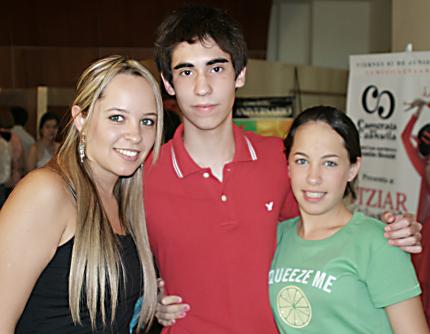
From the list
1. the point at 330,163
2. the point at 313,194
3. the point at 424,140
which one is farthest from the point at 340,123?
the point at 424,140

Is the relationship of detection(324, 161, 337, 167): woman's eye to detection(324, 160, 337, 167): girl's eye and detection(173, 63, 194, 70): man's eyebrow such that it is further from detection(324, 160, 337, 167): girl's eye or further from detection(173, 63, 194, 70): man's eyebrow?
detection(173, 63, 194, 70): man's eyebrow

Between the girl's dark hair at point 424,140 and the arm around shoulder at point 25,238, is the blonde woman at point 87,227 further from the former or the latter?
the girl's dark hair at point 424,140

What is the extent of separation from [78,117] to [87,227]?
0.33 meters

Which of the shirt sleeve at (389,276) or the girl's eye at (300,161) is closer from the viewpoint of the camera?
the shirt sleeve at (389,276)

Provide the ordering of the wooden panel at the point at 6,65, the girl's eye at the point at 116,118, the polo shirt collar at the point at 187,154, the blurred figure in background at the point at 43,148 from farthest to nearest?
the wooden panel at the point at 6,65, the blurred figure in background at the point at 43,148, the polo shirt collar at the point at 187,154, the girl's eye at the point at 116,118

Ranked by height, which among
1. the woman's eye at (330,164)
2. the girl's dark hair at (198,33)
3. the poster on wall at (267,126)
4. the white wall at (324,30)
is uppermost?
the white wall at (324,30)

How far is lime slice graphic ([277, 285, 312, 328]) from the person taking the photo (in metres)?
1.68

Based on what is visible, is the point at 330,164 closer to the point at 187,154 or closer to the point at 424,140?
the point at 187,154

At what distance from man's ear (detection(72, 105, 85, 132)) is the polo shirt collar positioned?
1.26 ft

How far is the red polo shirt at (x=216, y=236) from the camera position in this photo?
6.17 ft

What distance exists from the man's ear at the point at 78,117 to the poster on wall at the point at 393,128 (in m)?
2.54

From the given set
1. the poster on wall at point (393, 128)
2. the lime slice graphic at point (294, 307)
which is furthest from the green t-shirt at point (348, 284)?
the poster on wall at point (393, 128)

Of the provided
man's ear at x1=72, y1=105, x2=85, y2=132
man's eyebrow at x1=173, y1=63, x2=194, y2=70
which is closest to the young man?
man's eyebrow at x1=173, y1=63, x2=194, y2=70

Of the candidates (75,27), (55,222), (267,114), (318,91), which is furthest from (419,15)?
(75,27)
